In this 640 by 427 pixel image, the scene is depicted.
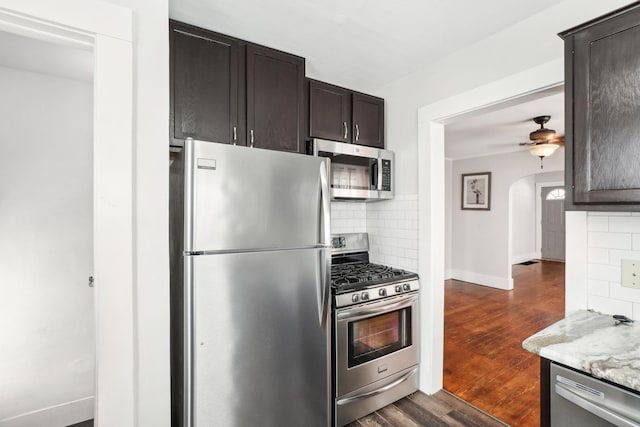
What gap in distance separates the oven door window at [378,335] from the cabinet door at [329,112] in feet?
4.63

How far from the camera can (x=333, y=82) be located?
8.95 feet

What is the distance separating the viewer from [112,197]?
135cm

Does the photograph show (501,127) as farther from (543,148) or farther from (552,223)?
(552,223)

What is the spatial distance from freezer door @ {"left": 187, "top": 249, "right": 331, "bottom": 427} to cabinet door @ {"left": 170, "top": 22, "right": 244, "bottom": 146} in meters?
0.81

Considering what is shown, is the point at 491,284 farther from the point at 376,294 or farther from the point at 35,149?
the point at 35,149

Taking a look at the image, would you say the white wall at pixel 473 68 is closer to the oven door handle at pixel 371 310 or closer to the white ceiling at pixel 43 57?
the oven door handle at pixel 371 310

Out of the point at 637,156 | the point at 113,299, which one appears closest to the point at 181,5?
the point at 113,299

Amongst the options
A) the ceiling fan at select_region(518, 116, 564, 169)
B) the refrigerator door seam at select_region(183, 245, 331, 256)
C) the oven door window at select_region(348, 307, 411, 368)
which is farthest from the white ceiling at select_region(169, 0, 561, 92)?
the ceiling fan at select_region(518, 116, 564, 169)

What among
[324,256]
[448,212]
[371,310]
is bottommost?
[371,310]

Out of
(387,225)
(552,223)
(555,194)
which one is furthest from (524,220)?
(387,225)

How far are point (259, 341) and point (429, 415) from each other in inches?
56.3

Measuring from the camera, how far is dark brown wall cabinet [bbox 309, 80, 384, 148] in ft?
7.89

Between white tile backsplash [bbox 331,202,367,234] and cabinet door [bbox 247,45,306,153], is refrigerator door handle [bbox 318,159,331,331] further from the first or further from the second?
white tile backsplash [bbox 331,202,367,234]

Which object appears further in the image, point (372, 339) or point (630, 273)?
point (372, 339)
